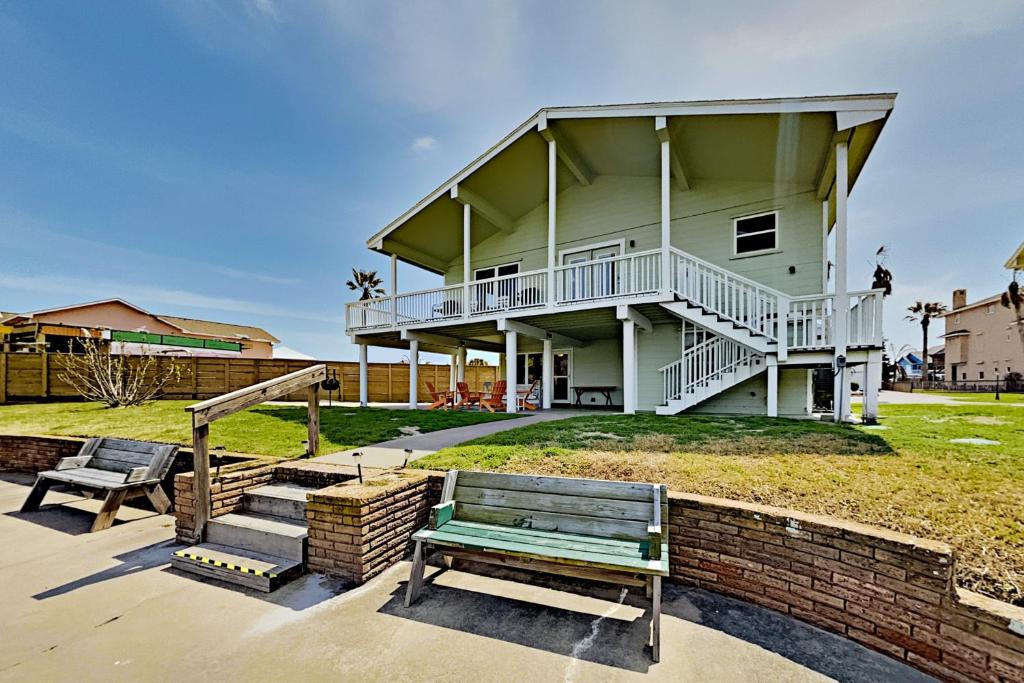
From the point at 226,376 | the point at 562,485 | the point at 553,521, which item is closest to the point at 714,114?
the point at 562,485

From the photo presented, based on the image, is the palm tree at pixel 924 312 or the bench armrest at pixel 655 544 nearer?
the bench armrest at pixel 655 544

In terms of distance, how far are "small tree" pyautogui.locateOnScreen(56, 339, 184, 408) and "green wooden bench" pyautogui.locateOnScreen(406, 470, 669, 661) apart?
14005 mm

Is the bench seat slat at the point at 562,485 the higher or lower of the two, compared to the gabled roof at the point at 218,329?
lower

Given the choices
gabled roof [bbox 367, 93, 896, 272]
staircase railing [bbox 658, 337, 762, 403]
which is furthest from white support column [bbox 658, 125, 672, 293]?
staircase railing [bbox 658, 337, 762, 403]

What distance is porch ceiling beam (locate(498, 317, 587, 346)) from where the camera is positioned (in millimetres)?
11453

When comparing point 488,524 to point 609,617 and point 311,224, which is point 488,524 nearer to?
point 609,617

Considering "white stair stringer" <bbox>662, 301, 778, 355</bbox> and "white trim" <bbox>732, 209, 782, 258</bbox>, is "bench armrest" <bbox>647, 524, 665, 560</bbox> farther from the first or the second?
"white trim" <bbox>732, 209, 782, 258</bbox>

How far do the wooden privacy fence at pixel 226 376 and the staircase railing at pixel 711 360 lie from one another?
10.5 meters

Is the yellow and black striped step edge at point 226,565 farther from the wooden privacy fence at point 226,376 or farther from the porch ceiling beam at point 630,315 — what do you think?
the wooden privacy fence at point 226,376

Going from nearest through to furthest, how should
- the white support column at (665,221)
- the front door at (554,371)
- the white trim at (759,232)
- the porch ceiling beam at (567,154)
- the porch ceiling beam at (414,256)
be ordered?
the white support column at (665,221) < the porch ceiling beam at (567,154) < the white trim at (759,232) < the porch ceiling beam at (414,256) < the front door at (554,371)

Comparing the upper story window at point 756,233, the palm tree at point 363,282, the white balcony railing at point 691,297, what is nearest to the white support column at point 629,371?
the white balcony railing at point 691,297

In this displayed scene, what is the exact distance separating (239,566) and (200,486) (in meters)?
1.10

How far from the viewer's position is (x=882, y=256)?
66.4 ft

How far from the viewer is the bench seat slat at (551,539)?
2.91m
